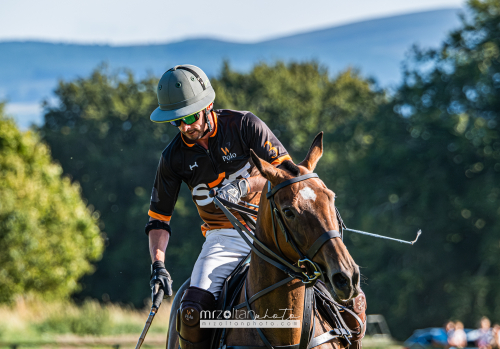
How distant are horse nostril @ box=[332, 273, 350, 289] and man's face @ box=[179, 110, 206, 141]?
73.1 inches

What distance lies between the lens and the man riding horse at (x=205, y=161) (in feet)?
14.8

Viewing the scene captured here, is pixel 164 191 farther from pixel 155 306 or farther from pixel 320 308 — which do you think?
pixel 320 308

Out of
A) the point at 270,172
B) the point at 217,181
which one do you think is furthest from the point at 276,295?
the point at 217,181

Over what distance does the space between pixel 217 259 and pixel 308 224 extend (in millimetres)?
1327

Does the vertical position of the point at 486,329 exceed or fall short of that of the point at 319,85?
it falls short

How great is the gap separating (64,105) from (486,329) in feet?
123

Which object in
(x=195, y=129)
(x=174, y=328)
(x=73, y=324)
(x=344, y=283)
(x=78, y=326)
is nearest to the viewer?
(x=344, y=283)

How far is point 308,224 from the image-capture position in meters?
3.41

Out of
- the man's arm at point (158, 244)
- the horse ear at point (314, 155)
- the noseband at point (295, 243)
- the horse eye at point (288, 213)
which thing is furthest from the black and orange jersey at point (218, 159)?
the horse eye at point (288, 213)

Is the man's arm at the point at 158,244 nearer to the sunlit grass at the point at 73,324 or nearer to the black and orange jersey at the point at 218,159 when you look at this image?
the black and orange jersey at the point at 218,159

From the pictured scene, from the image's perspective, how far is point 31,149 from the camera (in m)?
30.0

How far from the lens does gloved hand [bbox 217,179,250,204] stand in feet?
13.3

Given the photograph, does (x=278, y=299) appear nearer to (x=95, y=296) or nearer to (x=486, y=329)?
(x=486, y=329)

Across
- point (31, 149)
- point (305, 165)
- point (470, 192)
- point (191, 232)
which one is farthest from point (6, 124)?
point (305, 165)
